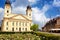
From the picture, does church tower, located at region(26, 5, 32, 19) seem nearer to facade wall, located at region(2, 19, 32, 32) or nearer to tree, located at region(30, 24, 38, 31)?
facade wall, located at region(2, 19, 32, 32)

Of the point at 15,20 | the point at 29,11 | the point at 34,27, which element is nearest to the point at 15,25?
the point at 15,20

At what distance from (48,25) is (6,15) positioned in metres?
14.2

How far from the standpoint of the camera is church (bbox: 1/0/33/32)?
215 ft

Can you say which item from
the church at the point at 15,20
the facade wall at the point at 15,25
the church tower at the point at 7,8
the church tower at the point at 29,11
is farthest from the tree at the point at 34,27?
the church tower at the point at 7,8

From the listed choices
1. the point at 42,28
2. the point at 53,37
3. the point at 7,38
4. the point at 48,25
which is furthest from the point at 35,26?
the point at 7,38

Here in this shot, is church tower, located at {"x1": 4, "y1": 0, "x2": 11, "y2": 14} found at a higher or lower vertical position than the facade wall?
higher

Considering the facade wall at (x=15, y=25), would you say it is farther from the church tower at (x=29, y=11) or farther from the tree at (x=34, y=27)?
the tree at (x=34, y=27)

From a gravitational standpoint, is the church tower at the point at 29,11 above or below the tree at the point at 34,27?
above

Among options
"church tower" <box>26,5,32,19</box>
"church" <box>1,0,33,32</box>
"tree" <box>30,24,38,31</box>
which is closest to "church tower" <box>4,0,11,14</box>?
"church" <box>1,0,33,32</box>

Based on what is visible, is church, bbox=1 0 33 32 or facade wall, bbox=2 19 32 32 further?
facade wall, bbox=2 19 32 32

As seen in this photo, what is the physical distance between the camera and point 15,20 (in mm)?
66188

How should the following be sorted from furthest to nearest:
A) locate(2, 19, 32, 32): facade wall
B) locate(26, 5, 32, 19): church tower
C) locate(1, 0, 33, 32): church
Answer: locate(26, 5, 32, 19): church tower
locate(2, 19, 32, 32): facade wall
locate(1, 0, 33, 32): church

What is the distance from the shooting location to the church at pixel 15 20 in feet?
215

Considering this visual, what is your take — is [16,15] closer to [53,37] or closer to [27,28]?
[27,28]
